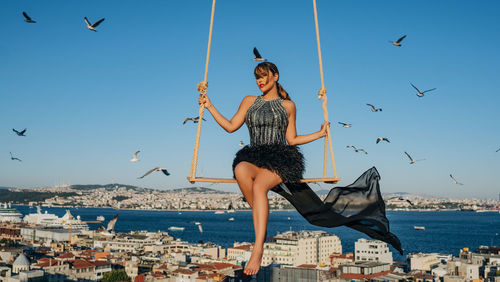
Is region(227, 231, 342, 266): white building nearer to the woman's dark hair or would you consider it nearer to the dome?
the dome

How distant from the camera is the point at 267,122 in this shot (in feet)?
10.7

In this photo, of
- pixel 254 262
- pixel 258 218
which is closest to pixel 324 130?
pixel 258 218

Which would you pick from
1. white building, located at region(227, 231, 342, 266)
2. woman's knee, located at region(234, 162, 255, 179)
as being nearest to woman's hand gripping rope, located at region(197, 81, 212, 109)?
woman's knee, located at region(234, 162, 255, 179)

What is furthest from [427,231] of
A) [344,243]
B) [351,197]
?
[351,197]

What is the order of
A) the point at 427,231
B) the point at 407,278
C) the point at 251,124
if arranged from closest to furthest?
the point at 251,124 < the point at 407,278 < the point at 427,231

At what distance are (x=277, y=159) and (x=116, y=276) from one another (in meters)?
29.2

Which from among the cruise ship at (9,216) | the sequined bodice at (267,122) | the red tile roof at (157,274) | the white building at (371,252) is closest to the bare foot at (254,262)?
the sequined bodice at (267,122)

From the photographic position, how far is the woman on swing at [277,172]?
123 inches

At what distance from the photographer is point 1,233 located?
194ft

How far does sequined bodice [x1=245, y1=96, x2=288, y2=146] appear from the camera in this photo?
3271 mm

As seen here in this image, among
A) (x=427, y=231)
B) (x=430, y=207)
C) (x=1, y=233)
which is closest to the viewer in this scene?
(x=1, y=233)

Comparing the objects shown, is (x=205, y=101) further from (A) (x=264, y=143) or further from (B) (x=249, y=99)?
(A) (x=264, y=143)

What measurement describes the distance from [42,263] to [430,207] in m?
162

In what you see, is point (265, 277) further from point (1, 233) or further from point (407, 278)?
point (1, 233)
